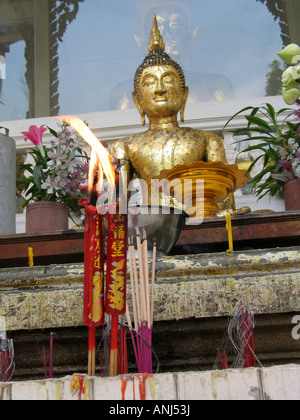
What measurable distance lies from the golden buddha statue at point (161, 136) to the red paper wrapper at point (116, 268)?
198 cm

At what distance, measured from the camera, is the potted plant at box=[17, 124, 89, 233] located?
2.46 m

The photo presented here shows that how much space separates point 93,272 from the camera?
1.23 m

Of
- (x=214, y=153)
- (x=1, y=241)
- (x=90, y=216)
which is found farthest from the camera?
(x=214, y=153)

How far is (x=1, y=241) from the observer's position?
6.52ft

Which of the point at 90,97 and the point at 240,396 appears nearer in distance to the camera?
the point at 240,396

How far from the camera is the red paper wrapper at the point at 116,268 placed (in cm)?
123

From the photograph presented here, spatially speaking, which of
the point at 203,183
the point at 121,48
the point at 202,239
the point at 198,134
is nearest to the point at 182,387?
the point at 202,239

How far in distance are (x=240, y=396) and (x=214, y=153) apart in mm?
2304

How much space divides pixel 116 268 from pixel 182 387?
274 mm

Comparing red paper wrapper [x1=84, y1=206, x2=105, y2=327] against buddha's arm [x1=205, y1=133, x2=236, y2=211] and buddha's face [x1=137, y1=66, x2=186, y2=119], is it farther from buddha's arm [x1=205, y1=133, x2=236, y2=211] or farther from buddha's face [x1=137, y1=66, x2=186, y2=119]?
buddha's face [x1=137, y1=66, x2=186, y2=119]

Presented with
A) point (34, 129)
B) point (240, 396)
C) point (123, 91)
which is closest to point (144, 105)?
point (34, 129)

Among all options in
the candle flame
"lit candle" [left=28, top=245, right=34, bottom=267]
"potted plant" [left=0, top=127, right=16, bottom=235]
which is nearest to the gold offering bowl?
"potted plant" [left=0, top=127, right=16, bottom=235]

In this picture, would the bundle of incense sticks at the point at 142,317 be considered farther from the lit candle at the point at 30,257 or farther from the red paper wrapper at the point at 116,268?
the lit candle at the point at 30,257
